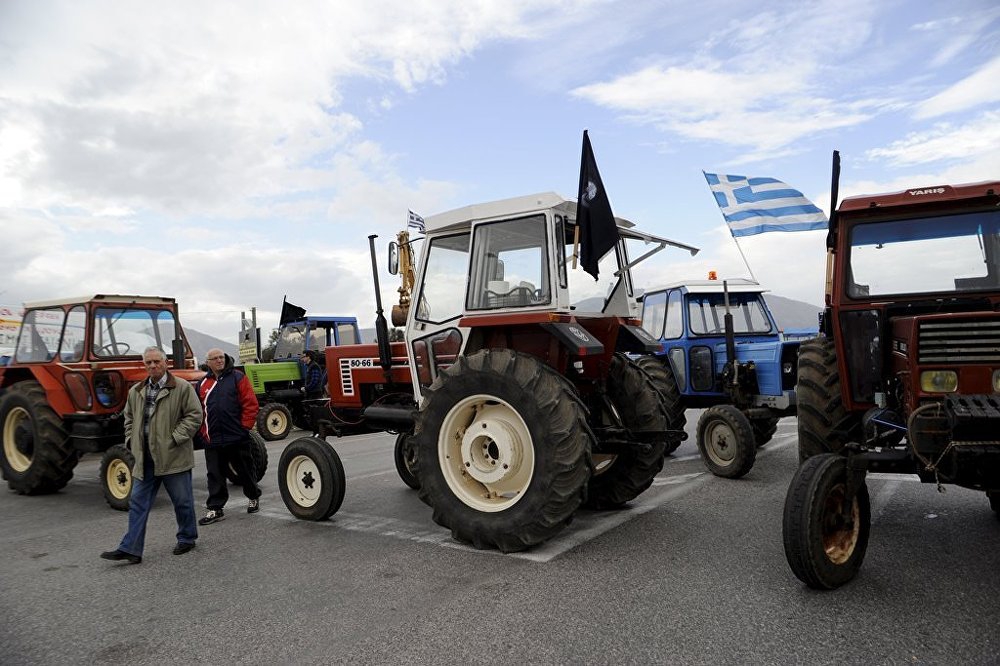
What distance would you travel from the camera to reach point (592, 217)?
4832 mm

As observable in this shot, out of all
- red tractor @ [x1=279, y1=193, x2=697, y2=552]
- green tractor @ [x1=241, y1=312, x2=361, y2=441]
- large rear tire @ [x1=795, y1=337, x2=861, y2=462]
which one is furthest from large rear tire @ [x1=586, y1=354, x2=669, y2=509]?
green tractor @ [x1=241, y1=312, x2=361, y2=441]

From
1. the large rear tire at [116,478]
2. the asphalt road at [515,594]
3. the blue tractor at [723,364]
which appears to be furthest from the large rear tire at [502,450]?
the large rear tire at [116,478]

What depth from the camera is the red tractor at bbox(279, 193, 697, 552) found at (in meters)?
4.50

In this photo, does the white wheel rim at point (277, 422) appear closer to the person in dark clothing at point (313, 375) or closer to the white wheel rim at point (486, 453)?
the person in dark clothing at point (313, 375)

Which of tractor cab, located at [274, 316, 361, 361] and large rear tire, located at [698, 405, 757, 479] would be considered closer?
large rear tire, located at [698, 405, 757, 479]

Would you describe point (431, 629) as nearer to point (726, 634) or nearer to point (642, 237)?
point (726, 634)

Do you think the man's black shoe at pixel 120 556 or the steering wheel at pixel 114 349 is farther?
the steering wheel at pixel 114 349

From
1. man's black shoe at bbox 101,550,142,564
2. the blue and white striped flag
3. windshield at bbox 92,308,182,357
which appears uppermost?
the blue and white striped flag

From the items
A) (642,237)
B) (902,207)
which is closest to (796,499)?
(902,207)

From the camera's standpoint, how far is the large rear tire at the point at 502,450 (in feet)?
14.5

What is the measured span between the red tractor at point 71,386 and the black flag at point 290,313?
580 cm

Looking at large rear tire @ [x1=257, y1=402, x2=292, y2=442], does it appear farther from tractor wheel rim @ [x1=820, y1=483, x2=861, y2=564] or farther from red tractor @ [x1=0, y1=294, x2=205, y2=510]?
tractor wheel rim @ [x1=820, y1=483, x2=861, y2=564]

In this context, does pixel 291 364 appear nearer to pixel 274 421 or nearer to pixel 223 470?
pixel 274 421

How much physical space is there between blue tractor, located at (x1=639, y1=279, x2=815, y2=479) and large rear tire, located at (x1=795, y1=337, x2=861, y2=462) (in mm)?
1863
